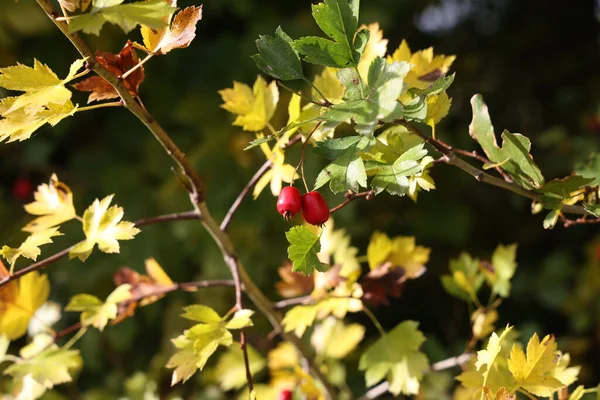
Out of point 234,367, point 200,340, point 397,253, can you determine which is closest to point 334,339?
point 234,367

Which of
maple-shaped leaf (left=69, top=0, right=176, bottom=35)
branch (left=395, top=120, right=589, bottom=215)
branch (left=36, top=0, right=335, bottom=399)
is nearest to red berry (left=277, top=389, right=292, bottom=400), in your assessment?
branch (left=36, top=0, right=335, bottom=399)

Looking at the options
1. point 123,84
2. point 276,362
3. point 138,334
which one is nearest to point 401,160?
point 123,84

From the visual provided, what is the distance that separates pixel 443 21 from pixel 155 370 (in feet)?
5.59

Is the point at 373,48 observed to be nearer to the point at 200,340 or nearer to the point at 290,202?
the point at 290,202

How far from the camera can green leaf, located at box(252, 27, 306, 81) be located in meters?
0.60

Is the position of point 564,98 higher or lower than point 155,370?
lower

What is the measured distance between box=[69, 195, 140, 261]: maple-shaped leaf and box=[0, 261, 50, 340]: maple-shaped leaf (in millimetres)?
239

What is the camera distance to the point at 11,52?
5.51 feet

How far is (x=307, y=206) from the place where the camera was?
67cm

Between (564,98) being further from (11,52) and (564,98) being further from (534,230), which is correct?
(11,52)

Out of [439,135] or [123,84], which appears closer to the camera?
[123,84]

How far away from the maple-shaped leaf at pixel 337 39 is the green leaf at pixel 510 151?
0.15m

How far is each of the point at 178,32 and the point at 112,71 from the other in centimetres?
9

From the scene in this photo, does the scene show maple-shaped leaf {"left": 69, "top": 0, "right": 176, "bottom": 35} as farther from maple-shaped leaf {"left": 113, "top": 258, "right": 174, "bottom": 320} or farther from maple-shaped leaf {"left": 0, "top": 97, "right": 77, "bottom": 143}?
maple-shaped leaf {"left": 113, "top": 258, "right": 174, "bottom": 320}
